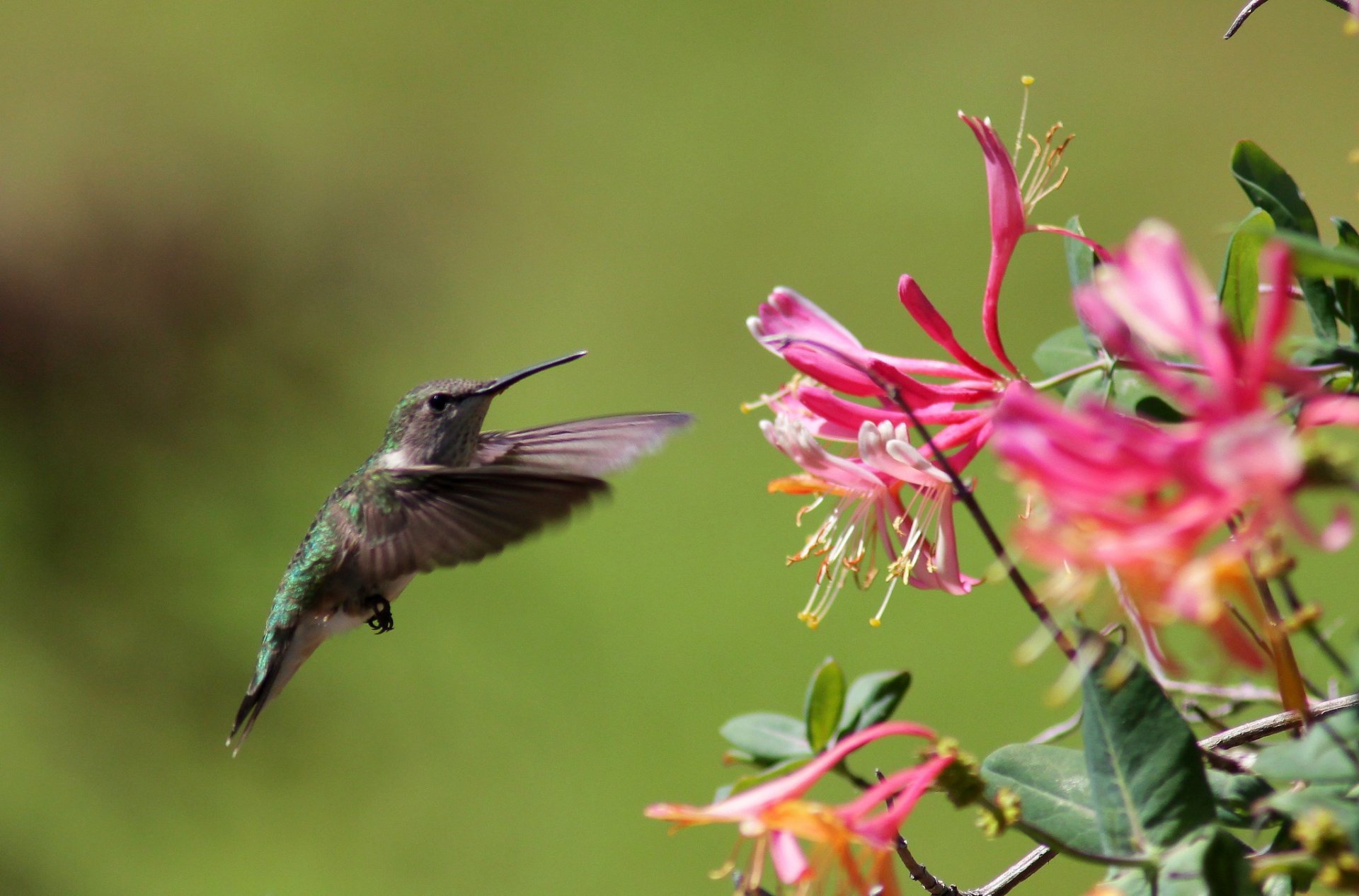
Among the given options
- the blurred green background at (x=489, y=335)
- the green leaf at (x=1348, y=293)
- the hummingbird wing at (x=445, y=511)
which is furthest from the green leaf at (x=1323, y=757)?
the blurred green background at (x=489, y=335)

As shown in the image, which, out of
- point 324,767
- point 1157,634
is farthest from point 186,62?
point 1157,634

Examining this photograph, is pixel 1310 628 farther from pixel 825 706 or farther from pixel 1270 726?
pixel 825 706

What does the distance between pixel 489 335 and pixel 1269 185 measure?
3794mm

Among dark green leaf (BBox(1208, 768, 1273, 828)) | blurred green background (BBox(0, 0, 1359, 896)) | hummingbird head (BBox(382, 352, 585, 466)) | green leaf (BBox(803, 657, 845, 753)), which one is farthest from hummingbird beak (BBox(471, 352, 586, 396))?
blurred green background (BBox(0, 0, 1359, 896))

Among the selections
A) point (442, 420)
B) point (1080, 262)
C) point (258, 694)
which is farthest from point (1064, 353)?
point (258, 694)

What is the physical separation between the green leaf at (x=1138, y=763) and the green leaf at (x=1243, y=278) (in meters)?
0.17

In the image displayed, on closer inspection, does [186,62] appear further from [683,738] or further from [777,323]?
[777,323]

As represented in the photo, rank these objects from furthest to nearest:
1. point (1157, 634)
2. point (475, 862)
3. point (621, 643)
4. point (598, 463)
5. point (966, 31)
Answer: point (966, 31)
point (621, 643)
point (475, 862)
point (598, 463)
point (1157, 634)

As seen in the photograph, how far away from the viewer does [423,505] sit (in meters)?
0.96

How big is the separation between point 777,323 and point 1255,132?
4.37m

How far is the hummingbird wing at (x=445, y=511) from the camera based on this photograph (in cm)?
82

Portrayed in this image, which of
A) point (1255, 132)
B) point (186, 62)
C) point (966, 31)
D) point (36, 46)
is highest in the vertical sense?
point (36, 46)

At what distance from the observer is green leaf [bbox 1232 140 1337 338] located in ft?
1.69

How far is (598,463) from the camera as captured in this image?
112cm
